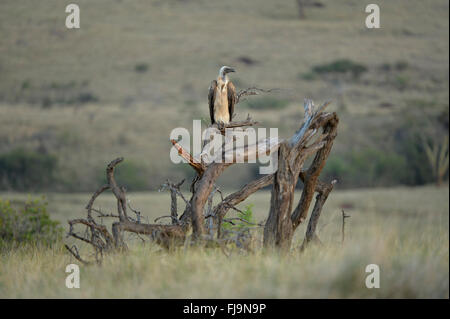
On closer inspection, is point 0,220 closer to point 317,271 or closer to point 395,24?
point 317,271

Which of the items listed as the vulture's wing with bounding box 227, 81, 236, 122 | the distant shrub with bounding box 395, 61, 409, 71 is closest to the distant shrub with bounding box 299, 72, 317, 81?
the distant shrub with bounding box 395, 61, 409, 71

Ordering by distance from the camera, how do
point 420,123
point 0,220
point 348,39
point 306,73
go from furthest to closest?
point 348,39 < point 306,73 < point 420,123 < point 0,220

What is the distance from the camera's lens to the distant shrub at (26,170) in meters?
30.3

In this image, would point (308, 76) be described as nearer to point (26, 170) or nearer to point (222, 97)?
point (26, 170)

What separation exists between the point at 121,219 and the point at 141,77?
44.7 m

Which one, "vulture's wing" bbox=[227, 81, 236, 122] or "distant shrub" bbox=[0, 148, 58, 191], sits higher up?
"vulture's wing" bbox=[227, 81, 236, 122]

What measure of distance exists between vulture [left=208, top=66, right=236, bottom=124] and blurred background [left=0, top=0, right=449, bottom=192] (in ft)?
38.3

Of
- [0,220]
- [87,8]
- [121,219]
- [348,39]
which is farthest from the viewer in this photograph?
[87,8]

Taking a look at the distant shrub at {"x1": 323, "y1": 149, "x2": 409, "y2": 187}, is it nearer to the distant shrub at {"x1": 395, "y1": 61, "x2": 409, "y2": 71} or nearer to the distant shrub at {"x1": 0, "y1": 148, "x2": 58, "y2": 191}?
the distant shrub at {"x1": 0, "y1": 148, "x2": 58, "y2": 191}

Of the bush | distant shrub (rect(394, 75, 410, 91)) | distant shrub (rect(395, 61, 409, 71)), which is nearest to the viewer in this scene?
the bush

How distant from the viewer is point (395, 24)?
61.2m

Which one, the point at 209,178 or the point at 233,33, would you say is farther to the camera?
the point at 233,33

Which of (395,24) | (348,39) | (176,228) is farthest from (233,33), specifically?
(176,228)

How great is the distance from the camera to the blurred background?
31.5 meters
